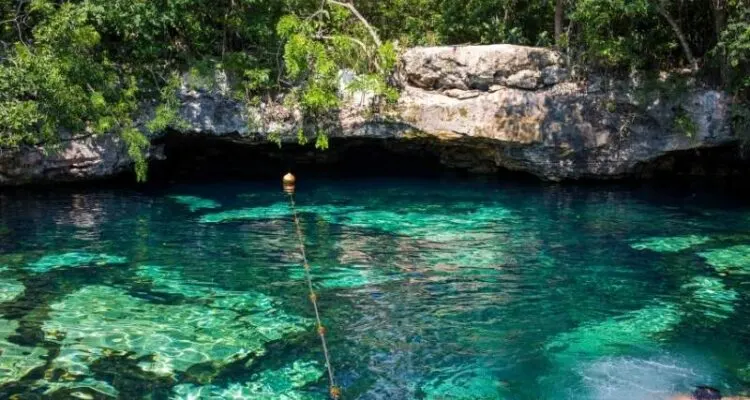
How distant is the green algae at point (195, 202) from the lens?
44.1 ft

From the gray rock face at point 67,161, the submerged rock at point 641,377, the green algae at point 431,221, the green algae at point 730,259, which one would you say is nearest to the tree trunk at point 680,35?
the green algae at point 431,221

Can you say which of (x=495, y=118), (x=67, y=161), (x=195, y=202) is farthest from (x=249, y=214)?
(x=495, y=118)

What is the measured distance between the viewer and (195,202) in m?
13.9

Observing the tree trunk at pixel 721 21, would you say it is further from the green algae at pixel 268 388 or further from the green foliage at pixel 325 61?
the green algae at pixel 268 388

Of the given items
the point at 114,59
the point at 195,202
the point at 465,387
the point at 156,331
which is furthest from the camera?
the point at 114,59

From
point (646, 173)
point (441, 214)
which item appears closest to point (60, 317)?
point (441, 214)

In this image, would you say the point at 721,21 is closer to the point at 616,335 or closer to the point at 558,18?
the point at 558,18

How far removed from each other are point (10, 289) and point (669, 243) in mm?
9281

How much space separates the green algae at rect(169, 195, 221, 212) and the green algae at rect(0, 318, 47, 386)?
640cm

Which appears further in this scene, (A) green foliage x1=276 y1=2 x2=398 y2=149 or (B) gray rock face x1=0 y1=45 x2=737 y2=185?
(B) gray rock face x1=0 y1=45 x2=737 y2=185

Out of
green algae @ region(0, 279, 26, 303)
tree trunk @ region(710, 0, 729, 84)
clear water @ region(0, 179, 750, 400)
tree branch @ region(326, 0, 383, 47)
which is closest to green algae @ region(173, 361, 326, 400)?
clear water @ region(0, 179, 750, 400)

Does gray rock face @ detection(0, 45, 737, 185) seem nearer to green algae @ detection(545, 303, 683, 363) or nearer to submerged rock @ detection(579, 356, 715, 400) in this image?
green algae @ detection(545, 303, 683, 363)

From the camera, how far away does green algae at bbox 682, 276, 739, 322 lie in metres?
7.88

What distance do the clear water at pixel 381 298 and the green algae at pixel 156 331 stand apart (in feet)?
0.10
